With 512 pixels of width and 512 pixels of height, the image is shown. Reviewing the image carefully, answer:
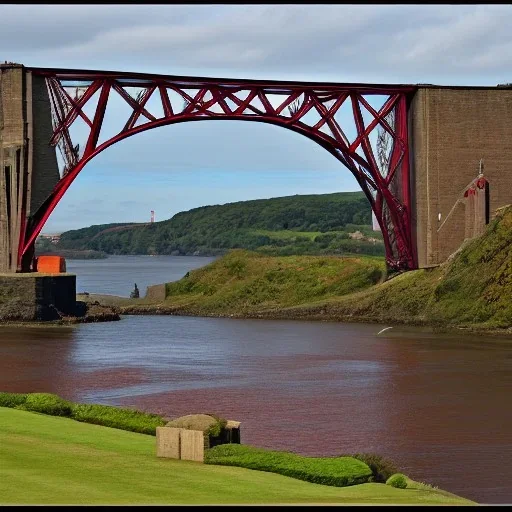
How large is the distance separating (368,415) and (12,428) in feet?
41.5

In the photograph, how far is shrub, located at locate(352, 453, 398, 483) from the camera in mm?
21839

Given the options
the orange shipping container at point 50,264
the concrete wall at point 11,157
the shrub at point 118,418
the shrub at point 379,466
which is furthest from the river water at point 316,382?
the concrete wall at point 11,157

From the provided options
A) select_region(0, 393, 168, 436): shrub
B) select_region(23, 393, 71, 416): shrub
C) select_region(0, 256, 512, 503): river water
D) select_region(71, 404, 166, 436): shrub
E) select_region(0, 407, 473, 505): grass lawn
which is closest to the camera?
select_region(0, 407, 473, 505): grass lawn

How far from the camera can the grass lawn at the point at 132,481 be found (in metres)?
16.7

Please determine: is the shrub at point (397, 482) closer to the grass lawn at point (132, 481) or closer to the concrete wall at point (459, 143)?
the grass lawn at point (132, 481)

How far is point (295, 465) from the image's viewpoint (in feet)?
68.7

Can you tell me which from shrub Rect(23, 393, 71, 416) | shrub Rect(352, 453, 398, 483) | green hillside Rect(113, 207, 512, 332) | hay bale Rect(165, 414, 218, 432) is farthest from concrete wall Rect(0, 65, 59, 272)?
shrub Rect(352, 453, 398, 483)

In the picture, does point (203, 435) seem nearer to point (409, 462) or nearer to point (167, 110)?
point (409, 462)

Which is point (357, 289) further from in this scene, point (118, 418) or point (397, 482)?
point (397, 482)

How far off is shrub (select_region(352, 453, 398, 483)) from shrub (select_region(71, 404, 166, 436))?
545 centimetres

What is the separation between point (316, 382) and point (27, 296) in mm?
29464

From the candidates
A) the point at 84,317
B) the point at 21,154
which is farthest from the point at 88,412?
the point at 84,317

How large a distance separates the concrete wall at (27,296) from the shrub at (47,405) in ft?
128

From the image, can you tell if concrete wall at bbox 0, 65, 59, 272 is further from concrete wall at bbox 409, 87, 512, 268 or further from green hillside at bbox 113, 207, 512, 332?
concrete wall at bbox 409, 87, 512, 268
